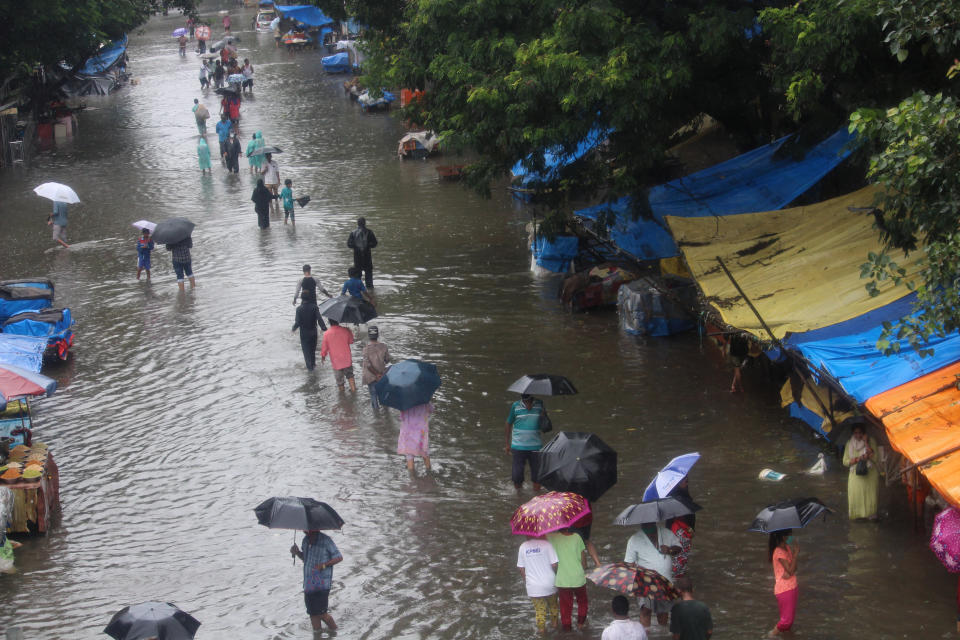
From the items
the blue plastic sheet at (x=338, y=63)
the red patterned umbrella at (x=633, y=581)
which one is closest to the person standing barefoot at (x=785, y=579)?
the red patterned umbrella at (x=633, y=581)

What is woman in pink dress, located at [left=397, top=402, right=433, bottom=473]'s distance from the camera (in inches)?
463

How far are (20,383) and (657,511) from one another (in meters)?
7.55

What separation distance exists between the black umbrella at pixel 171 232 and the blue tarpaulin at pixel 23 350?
13.6ft

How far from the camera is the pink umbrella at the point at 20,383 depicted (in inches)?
466

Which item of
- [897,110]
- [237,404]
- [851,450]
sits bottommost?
[237,404]

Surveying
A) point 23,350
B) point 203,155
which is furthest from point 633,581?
point 203,155

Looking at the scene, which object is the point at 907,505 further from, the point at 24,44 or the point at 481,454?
the point at 24,44

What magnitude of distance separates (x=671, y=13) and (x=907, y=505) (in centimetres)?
862

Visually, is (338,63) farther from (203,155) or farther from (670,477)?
(670,477)

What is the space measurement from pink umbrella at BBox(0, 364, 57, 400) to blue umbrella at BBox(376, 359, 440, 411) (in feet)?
12.7

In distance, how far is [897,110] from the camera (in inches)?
370

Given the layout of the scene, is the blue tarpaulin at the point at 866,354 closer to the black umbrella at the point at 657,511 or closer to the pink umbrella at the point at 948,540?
the pink umbrella at the point at 948,540

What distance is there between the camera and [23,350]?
14484mm

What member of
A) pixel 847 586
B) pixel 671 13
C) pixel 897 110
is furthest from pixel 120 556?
pixel 671 13
